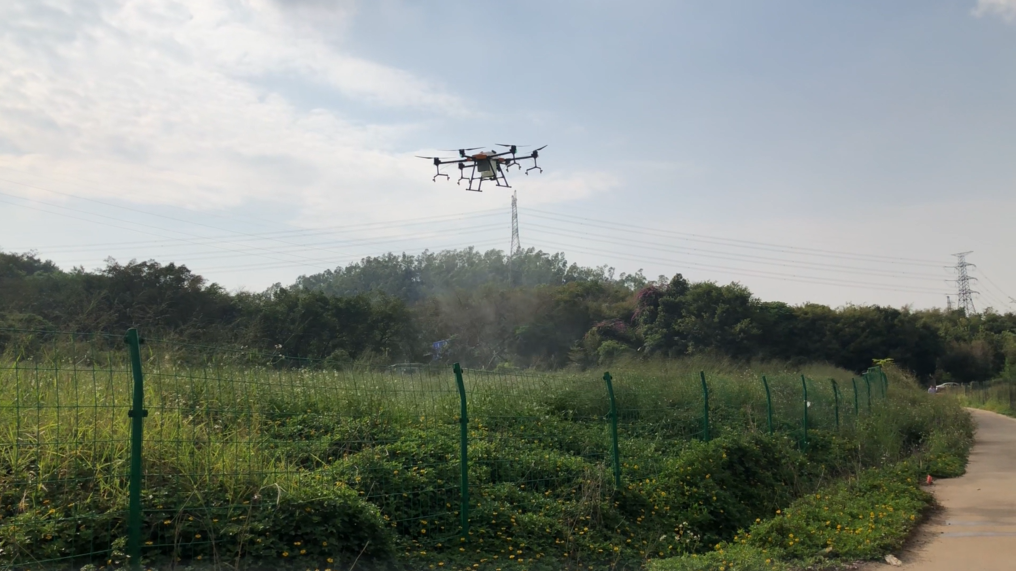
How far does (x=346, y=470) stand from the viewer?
281 inches

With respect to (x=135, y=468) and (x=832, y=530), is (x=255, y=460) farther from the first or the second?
(x=832, y=530)

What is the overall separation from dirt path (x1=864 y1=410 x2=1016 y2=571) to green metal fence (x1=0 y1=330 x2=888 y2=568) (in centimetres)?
319

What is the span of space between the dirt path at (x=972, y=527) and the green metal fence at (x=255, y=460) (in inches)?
125

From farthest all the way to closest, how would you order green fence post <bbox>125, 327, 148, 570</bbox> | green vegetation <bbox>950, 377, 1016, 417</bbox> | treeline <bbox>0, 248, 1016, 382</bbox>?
green vegetation <bbox>950, 377, 1016, 417</bbox>
treeline <bbox>0, 248, 1016, 382</bbox>
green fence post <bbox>125, 327, 148, 570</bbox>

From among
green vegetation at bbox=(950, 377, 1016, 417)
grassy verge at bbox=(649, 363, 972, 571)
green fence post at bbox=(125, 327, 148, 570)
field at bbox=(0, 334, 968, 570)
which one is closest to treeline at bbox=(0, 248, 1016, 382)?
green vegetation at bbox=(950, 377, 1016, 417)

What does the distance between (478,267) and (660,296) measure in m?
10.7

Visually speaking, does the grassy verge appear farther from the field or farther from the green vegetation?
the green vegetation

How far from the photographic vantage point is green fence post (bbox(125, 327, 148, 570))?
5.14m

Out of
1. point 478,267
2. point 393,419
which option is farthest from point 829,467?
point 478,267

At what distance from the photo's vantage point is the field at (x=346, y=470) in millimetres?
5535

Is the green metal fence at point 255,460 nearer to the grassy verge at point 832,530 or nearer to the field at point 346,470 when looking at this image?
the field at point 346,470

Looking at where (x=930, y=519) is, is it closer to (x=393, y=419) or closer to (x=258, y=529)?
(x=393, y=419)

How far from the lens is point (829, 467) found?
1375 cm

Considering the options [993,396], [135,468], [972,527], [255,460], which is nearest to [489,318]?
[993,396]
